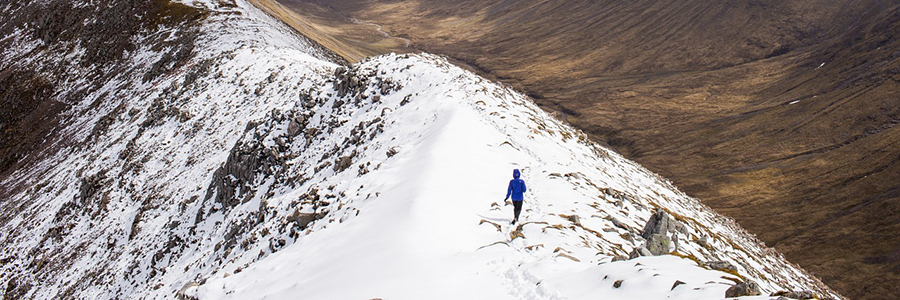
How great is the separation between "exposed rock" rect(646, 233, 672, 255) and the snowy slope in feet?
2.68

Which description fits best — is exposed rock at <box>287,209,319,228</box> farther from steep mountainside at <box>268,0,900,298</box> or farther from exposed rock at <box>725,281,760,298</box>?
steep mountainside at <box>268,0,900,298</box>

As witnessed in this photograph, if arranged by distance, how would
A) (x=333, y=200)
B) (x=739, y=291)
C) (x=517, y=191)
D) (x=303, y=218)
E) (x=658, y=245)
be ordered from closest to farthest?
(x=739, y=291) → (x=658, y=245) → (x=517, y=191) → (x=303, y=218) → (x=333, y=200)

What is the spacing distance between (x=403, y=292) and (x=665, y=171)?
65222mm

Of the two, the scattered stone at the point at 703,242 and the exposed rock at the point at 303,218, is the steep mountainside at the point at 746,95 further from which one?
the exposed rock at the point at 303,218

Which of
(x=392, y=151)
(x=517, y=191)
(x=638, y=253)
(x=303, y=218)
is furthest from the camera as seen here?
(x=392, y=151)

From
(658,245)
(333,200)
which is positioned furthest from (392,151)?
(658,245)

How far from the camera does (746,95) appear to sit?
90875mm

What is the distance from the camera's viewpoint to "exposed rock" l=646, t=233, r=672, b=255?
15633mm

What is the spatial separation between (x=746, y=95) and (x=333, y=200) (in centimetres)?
9230

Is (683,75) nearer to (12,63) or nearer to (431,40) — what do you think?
(431,40)

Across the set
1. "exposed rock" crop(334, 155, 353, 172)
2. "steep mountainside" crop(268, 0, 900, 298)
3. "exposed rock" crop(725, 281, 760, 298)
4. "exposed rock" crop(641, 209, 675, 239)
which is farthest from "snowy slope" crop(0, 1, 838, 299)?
"steep mountainside" crop(268, 0, 900, 298)

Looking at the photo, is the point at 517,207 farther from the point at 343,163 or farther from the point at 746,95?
the point at 746,95

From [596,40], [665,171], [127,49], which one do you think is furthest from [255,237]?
[596,40]

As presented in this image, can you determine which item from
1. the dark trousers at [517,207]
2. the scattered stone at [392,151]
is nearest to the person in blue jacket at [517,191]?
the dark trousers at [517,207]
